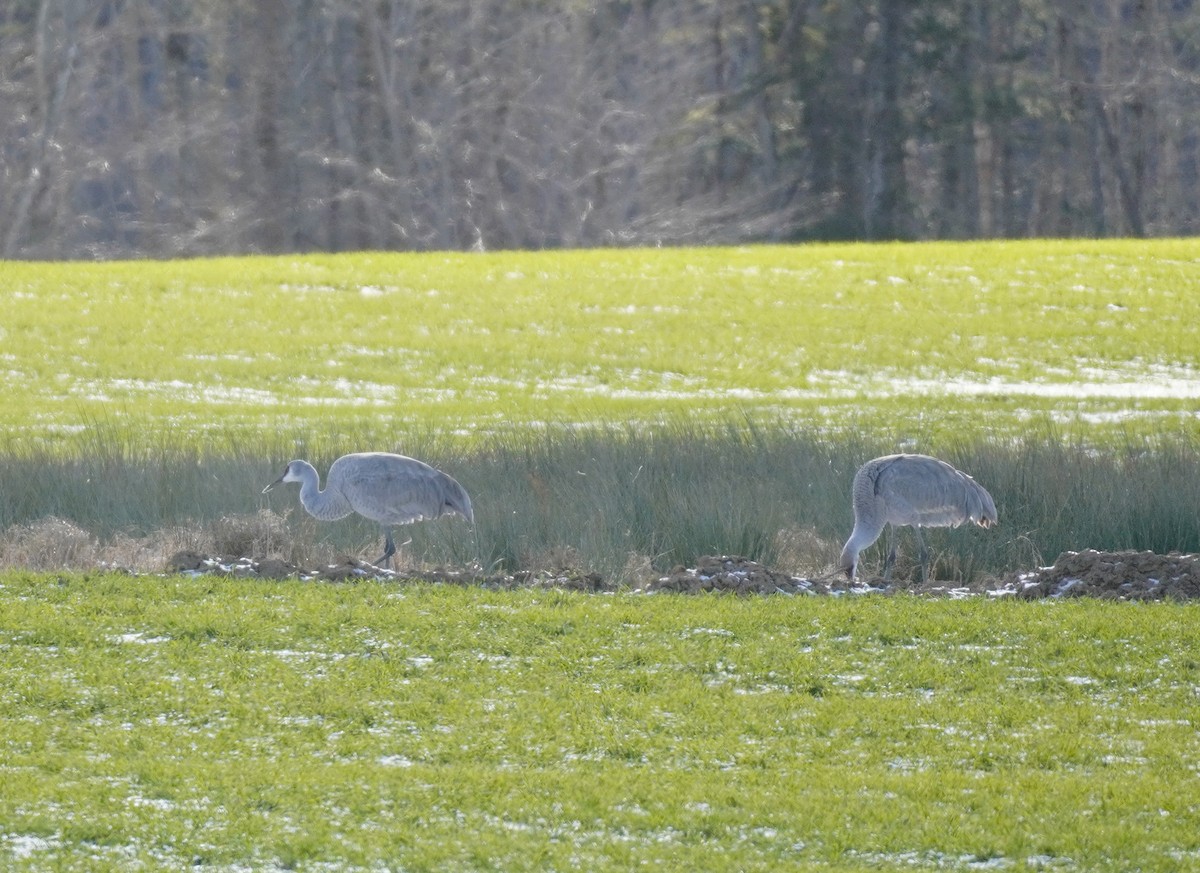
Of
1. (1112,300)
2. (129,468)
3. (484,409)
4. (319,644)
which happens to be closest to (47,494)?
(129,468)

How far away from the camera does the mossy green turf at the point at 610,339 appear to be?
21672 mm

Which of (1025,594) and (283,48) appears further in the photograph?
(283,48)

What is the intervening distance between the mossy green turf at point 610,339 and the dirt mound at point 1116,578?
7.62 metres

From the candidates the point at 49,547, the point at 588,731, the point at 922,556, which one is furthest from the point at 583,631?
the point at 49,547

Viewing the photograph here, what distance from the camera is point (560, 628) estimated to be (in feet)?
29.2

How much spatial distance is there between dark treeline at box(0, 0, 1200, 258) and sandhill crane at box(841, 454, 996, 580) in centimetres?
3484

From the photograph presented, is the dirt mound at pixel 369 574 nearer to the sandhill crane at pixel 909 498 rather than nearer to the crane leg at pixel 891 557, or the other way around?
the sandhill crane at pixel 909 498

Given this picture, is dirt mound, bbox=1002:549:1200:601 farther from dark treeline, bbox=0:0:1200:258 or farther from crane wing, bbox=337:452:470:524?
dark treeline, bbox=0:0:1200:258

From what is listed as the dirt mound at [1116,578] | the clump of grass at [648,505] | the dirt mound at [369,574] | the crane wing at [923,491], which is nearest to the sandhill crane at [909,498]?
the crane wing at [923,491]

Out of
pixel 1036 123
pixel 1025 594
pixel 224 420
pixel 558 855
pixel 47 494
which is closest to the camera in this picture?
pixel 558 855

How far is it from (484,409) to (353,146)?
87.1 ft

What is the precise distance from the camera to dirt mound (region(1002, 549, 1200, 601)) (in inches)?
396

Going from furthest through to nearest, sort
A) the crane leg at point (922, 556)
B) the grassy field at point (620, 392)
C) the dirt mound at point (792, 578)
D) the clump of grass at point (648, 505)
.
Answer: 1. the grassy field at point (620, 392)
2. the clump of grass at point (648, 505)
3. the crane leg at point (922, 556)
4. the dirt mound at point (792, 578)

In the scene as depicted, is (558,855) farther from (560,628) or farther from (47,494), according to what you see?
(47,494)
